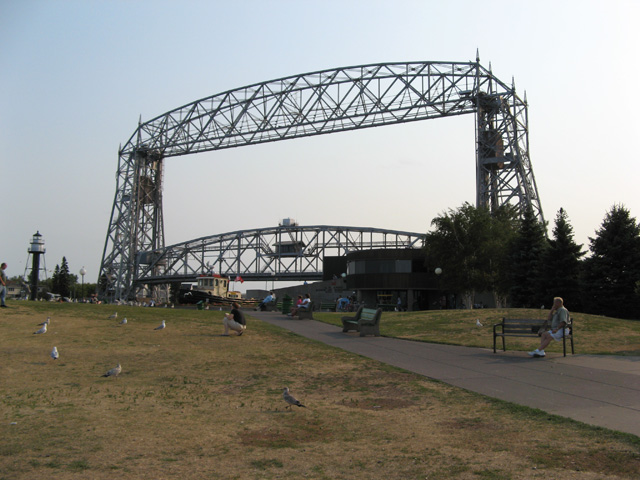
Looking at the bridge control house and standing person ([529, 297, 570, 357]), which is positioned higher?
the bridge control house

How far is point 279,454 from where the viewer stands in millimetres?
6438

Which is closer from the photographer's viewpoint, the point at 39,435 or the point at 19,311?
the point at 39,435

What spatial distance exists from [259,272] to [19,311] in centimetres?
8194

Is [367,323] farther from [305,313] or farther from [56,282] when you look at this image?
[56,282]

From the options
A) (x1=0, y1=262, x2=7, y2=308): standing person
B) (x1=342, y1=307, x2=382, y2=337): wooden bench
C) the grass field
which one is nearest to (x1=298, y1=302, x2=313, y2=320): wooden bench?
(x1=342, y1=307, x2=382, y2=337): wooden bench

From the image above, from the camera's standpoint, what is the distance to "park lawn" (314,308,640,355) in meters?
16.6

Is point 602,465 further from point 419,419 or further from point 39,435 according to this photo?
point 39,435

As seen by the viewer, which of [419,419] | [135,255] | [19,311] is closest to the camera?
[419,419]

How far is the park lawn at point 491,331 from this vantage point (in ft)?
54.4

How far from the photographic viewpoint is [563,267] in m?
40.8

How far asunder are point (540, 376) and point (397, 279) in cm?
4792

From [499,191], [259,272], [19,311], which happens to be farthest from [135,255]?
[19,311]

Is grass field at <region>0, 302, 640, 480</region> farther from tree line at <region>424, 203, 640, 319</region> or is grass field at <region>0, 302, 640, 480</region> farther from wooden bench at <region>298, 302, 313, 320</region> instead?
tree line at <region>424, 203, 640, 319</region>

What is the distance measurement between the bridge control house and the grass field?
46.0m
